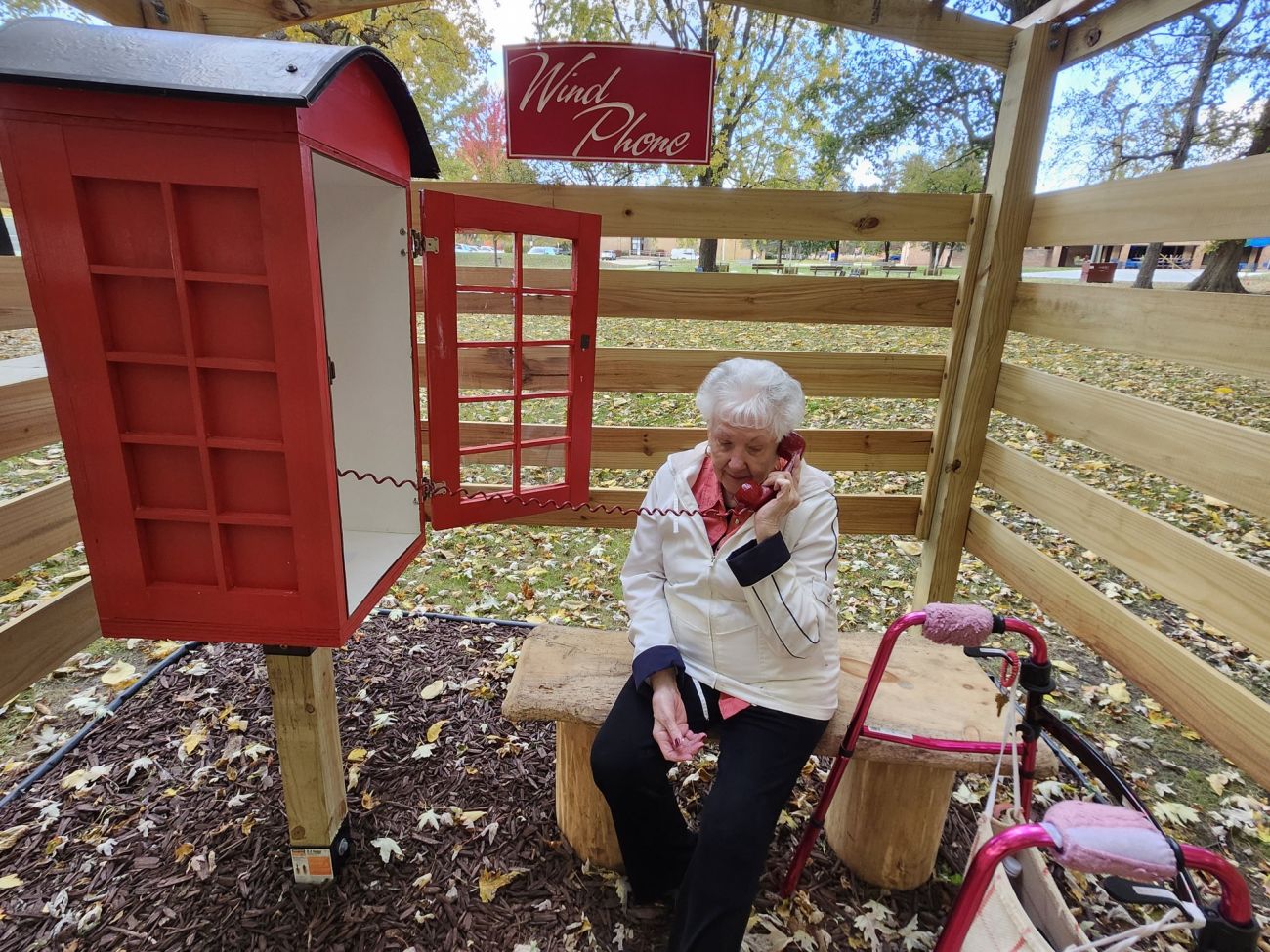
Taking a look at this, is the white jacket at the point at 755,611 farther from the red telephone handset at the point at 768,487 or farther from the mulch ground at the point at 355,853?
the mulch ground at the point at 355,853

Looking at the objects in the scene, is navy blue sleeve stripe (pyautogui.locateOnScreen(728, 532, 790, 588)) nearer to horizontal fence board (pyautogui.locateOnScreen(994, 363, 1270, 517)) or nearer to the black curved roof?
horizontal fence board (pyautogui.locateOnScreen(994, 363, 1270, 517))

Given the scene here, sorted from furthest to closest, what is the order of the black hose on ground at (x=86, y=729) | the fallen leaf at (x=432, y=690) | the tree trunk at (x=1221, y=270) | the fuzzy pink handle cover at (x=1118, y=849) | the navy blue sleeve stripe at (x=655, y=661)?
the tree trunk at (x=1221, y=270), the fallen leaf at (x=432, y=690), the black hose on ground at (x=86, y=729), the navy blue sleeve stripe at (x=655, y=661), the fuzzy pink handle cover at (x=1118, y=849)

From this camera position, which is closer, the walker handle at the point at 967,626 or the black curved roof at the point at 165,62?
the black curved roof at the point at 165,62

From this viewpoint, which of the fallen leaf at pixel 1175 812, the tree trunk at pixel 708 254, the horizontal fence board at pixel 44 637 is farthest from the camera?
the tree trunk at pixel 708 254

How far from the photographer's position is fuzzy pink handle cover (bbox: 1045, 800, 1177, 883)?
1.07 m

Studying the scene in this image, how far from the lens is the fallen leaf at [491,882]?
2305 mm

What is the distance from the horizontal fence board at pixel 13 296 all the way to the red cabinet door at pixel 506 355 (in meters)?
1.50

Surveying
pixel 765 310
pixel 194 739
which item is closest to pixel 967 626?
pixel 765 310

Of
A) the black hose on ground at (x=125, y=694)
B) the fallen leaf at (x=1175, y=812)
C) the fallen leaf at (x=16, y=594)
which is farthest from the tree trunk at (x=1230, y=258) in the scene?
the fallen leaf at (x=16, y=594)

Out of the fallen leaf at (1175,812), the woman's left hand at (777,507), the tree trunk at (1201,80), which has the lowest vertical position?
the fallen leaf at (1175,812)

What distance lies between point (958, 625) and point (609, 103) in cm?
261

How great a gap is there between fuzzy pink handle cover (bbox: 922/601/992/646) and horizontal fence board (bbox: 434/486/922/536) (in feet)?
5.97

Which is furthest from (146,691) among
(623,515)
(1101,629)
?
(1101,629)

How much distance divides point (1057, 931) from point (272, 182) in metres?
2.89
